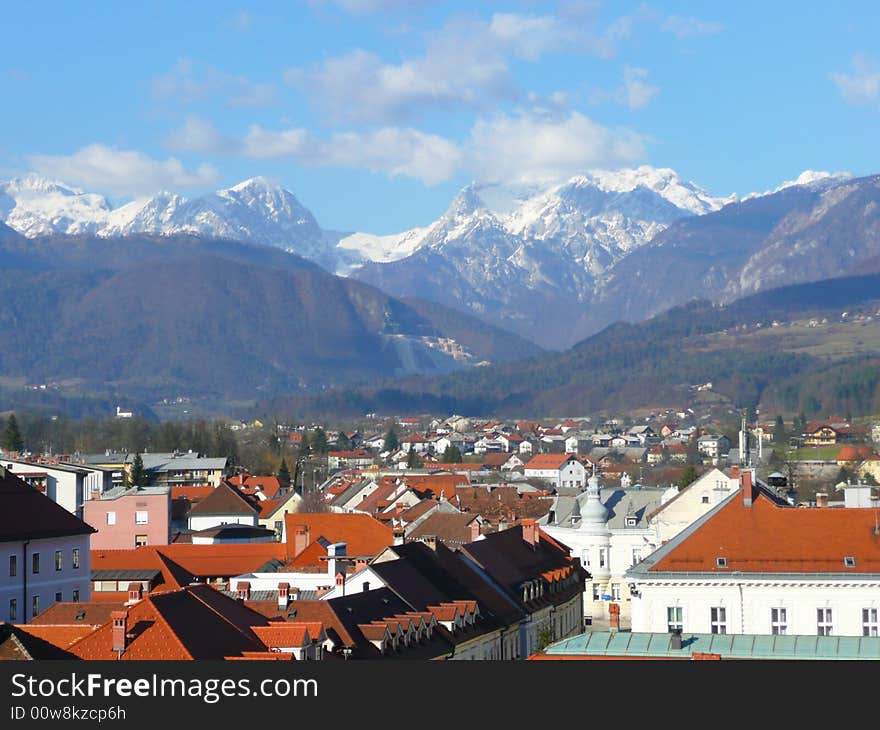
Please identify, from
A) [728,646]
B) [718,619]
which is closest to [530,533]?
[718,619]

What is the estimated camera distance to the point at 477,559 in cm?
5975

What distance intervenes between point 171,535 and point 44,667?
85.1 m

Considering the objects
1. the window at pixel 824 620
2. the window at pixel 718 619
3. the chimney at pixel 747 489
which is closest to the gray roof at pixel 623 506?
the chimney at pixel 747 489

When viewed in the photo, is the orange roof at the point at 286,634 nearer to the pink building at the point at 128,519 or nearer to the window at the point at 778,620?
the window at the point at 778,620

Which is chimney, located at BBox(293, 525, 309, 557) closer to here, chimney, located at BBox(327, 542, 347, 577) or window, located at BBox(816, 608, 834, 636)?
chimney, located at BBox(327, 542, 347, 577)

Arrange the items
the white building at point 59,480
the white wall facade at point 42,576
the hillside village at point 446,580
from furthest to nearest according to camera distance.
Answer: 1. the white building at point 59,480
2. the white wall facade at point 42,576
3. the hillside village at point 446,580

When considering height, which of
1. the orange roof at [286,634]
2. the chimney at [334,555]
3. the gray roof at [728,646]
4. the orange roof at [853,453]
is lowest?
the chimney at [334,555]

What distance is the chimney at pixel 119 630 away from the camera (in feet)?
108

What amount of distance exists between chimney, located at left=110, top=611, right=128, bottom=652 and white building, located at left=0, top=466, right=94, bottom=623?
19998 millimetres

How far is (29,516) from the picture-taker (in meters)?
56.6

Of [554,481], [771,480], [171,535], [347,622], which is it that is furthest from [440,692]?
[554,481]

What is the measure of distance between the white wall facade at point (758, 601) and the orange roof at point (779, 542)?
0.38 m

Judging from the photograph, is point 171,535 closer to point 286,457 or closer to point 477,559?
point 477,559

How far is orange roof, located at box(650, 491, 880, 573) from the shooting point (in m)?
49.9
